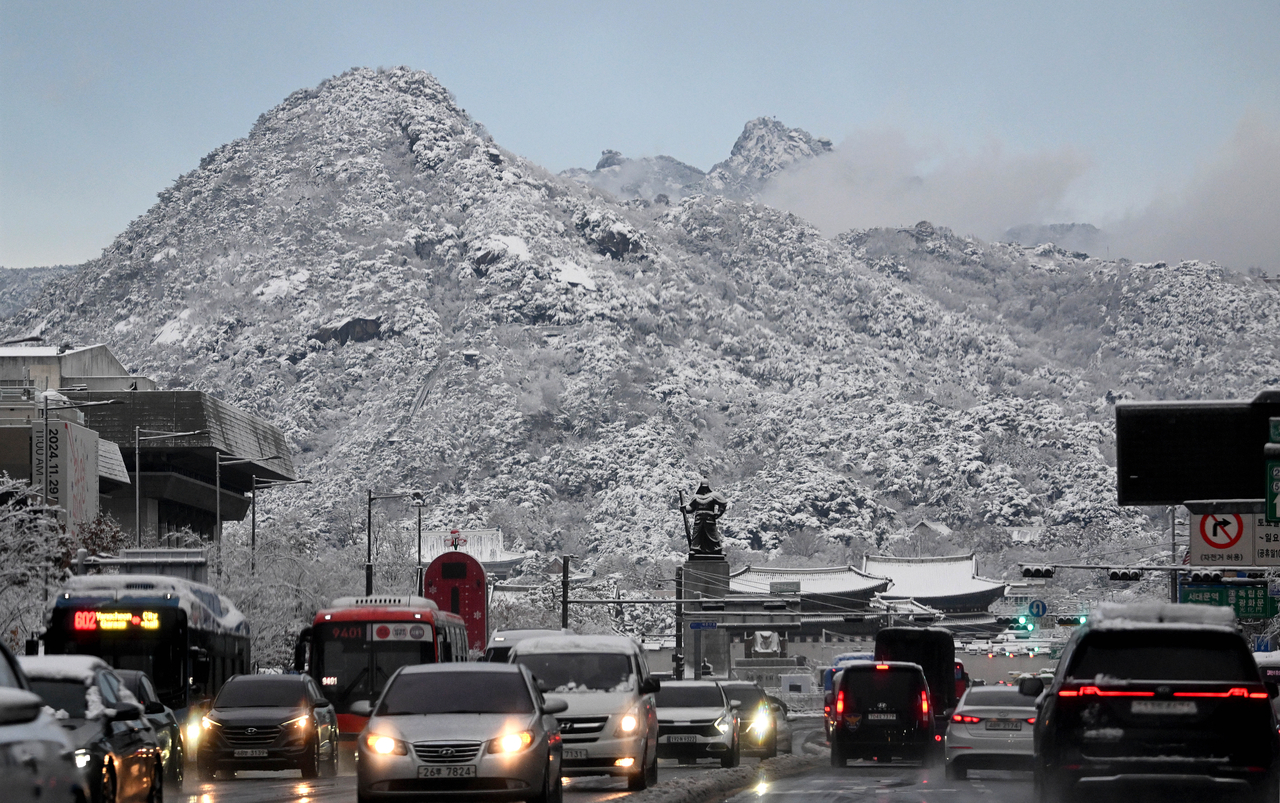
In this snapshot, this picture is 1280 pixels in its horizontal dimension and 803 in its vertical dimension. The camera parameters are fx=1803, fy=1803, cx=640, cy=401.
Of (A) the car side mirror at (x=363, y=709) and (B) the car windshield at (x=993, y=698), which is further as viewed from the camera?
(B) the car windshield at (x=993, y=698)

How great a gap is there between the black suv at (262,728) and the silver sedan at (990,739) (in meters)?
10.1

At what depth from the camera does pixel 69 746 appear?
10570 mm

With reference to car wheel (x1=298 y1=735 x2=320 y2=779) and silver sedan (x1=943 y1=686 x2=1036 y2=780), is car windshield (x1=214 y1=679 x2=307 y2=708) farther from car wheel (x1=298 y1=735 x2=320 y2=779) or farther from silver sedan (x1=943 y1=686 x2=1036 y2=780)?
silver sedan (x1=943 y1=686 x2=1036 y2=780)

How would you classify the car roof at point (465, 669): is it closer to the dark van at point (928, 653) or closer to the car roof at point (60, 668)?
the car roof at point (60, 668)

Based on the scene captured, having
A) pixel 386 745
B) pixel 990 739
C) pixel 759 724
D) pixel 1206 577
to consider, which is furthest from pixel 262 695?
pixel 1206 577

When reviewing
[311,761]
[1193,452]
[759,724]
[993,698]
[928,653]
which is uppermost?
[1193,452]

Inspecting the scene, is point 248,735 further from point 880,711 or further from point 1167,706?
point 1167,706

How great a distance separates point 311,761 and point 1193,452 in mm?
20304

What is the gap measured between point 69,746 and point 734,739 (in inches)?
839

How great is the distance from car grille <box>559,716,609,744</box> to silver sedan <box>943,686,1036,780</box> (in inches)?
326

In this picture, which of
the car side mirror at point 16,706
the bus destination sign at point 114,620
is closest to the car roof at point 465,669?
the car side mirror at point 16,706

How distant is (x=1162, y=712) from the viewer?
51.5 feet

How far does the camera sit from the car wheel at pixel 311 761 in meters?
28.0

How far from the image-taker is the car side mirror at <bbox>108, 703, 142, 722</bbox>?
1502 centimetres
